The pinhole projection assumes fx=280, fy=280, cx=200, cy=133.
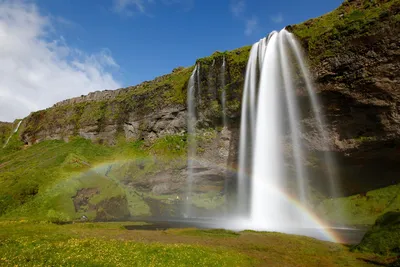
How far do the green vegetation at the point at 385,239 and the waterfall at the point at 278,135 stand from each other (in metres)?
19.5

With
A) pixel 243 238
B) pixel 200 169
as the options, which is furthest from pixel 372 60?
pixel 200 169

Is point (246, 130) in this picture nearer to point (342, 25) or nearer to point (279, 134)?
point (279, 134)

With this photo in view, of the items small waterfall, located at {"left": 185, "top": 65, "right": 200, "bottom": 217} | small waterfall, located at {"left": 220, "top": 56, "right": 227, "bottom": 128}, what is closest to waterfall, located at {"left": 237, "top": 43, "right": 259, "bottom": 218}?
small waterfall, located at {"left": 220, "top": 56, "right": 227, "bottom": 128}

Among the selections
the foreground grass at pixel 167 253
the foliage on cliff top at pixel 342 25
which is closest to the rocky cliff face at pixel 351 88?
the foliage on cliff top at pixel 342 25

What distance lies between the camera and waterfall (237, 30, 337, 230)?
42.0 meters

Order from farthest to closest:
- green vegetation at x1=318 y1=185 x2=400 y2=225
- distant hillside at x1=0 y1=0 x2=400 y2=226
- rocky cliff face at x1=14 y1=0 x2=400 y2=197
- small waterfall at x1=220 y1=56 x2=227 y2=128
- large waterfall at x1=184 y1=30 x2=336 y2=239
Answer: small waterfall at x1=220 y1=56 x2=227 y2=128, large waterfall at x1=184 y1=30 x2=336 y2=239, green vegetation at x1=318 y1=185 x2=400 y2=225, distant hillside at x1=0 y1=0 x2=400 y2=226, rocky cliff face at x1=14 y1=0 x2=400 y2=197

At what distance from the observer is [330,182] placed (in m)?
44.3

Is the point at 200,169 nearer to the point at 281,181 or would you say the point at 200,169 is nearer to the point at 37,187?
the point at 281,181

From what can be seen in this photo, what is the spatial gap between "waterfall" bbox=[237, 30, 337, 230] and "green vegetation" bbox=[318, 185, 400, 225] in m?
2.61

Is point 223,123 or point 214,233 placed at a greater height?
point 223,123

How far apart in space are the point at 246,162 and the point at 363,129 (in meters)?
19.1

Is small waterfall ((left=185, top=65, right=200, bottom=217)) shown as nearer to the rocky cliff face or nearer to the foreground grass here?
the rocky cliff face

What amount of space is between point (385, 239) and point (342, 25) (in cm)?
3033

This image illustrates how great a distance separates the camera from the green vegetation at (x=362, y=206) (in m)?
38.0
